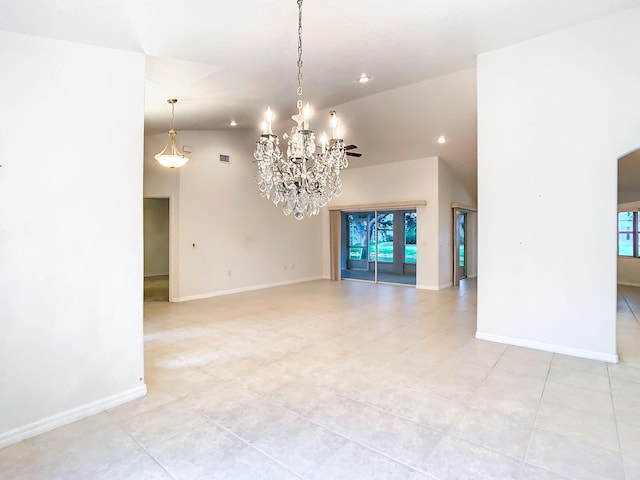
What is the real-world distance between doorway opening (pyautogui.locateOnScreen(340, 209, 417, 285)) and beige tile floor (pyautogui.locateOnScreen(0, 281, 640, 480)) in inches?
274

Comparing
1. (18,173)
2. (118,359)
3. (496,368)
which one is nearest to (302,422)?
(118,359)

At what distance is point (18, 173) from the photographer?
240cm

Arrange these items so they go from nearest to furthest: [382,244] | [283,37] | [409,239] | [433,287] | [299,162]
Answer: [283,37] → [299,162] → [433,287] → [409,239] → [382,244]

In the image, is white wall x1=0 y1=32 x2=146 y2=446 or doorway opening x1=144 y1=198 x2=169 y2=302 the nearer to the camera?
white wall x1=0 y1=32 x2=146 y2=446

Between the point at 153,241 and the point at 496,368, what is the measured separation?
10.4 meters

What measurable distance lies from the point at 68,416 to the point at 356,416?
214cm

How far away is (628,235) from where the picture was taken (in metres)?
9.19

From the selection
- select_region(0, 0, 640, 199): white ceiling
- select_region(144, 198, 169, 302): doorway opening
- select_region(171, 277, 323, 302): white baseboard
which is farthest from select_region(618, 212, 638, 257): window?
select_region(144, 198, 169, 302): doorway opening

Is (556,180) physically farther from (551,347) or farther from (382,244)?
(382,244)

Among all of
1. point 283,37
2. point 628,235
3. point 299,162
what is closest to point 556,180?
point 299,162

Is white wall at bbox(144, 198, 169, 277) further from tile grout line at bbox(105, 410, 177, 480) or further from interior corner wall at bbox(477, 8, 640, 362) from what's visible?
interior corner wall at bbox(477, 8, 640, 362)

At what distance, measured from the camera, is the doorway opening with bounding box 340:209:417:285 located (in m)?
11.4

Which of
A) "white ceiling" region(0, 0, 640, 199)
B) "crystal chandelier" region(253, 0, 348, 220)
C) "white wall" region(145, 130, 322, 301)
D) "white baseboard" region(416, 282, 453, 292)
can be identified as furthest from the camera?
"white baseboard" region(416, 282, 453, 292)

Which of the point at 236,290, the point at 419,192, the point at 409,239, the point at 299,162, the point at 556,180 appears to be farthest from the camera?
the point at 409,239
